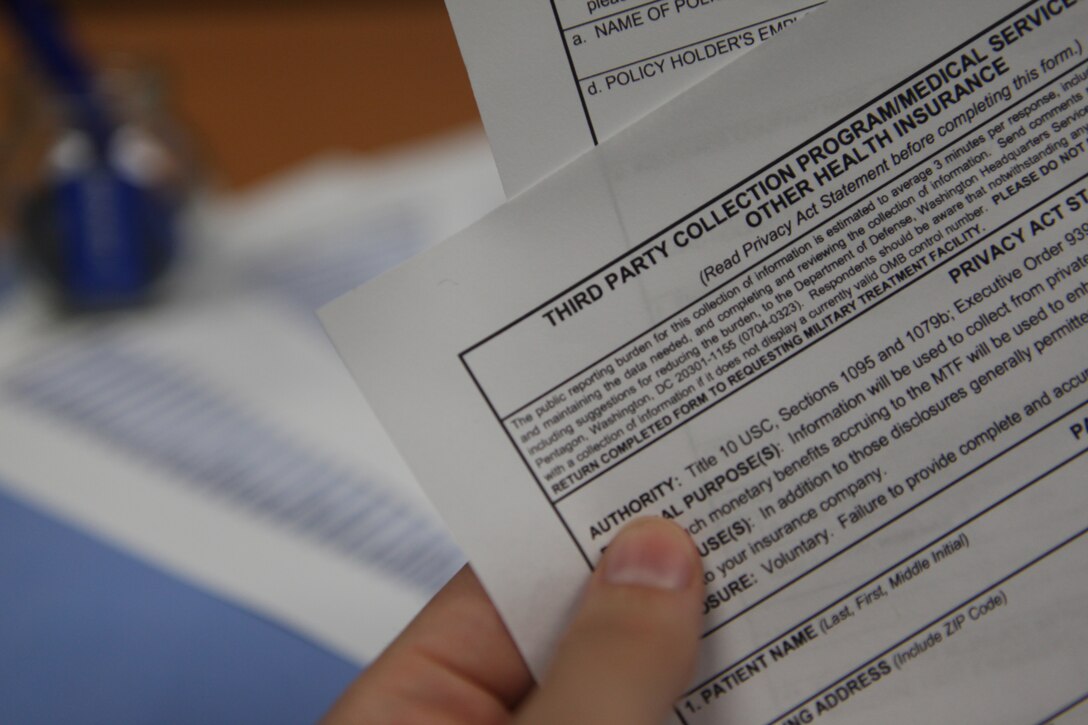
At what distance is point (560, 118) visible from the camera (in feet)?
0.98

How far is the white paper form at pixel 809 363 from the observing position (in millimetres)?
297

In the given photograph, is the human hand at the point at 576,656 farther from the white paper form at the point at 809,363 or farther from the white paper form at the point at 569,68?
the white paper form at the point at 569,68

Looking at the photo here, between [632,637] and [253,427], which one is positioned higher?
[253,427]

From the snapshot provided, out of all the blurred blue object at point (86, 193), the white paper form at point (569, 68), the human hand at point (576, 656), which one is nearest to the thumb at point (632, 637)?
the human hand at point (576, 656)

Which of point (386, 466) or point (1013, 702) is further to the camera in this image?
point (386, 466)

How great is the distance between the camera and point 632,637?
0.28 meters

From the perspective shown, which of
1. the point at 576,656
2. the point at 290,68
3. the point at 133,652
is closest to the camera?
the point at 576,656

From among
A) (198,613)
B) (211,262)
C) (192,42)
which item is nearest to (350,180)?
(211,262)

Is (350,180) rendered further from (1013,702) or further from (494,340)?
(1013,702)

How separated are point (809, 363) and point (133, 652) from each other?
0.35m

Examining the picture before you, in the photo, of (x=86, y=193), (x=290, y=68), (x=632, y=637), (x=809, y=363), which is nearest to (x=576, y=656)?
(x=632, y=637)

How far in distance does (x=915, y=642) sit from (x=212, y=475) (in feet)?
1.23

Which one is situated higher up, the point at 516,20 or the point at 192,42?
the point at 192,42

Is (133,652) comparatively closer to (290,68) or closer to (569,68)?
(569,68)
